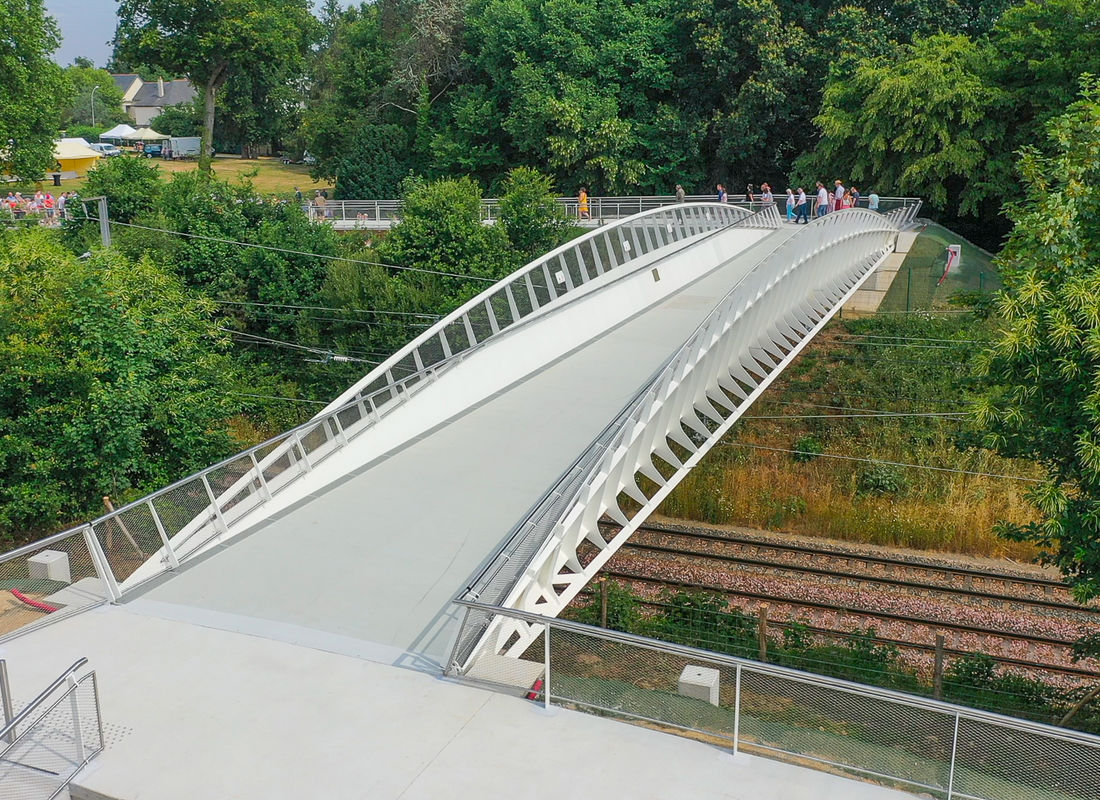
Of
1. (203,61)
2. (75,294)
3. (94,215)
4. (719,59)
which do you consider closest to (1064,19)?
(719,59)

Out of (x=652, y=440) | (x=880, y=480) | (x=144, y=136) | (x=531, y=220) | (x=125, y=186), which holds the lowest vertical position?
(x=880, y=480)

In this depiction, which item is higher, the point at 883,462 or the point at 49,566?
the point at 49,566

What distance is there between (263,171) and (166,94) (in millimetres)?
40480

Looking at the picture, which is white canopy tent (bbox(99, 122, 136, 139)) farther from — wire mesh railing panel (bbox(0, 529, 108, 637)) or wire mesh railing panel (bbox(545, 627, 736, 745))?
wire mesh railing panel (bbox(545, 627, 736, 745))

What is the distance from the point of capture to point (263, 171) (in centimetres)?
7138

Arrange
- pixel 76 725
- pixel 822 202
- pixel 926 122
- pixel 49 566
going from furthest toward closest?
pixel 926 122
pixel 822 202
pixel 49 566
pixel 76 725

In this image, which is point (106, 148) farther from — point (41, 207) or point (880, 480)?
point (880, 480)

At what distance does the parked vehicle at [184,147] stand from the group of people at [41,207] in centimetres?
3509

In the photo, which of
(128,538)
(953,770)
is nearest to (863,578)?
(953,770)

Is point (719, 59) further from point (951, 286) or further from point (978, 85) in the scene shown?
point (951, 286)

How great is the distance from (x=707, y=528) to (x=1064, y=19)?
2217cm

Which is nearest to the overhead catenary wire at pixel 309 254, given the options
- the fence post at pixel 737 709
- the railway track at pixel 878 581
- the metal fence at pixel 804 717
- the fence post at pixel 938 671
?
the railway track at pixel 878 581

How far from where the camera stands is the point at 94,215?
36938 mm

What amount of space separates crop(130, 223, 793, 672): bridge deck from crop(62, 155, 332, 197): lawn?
151 ft
